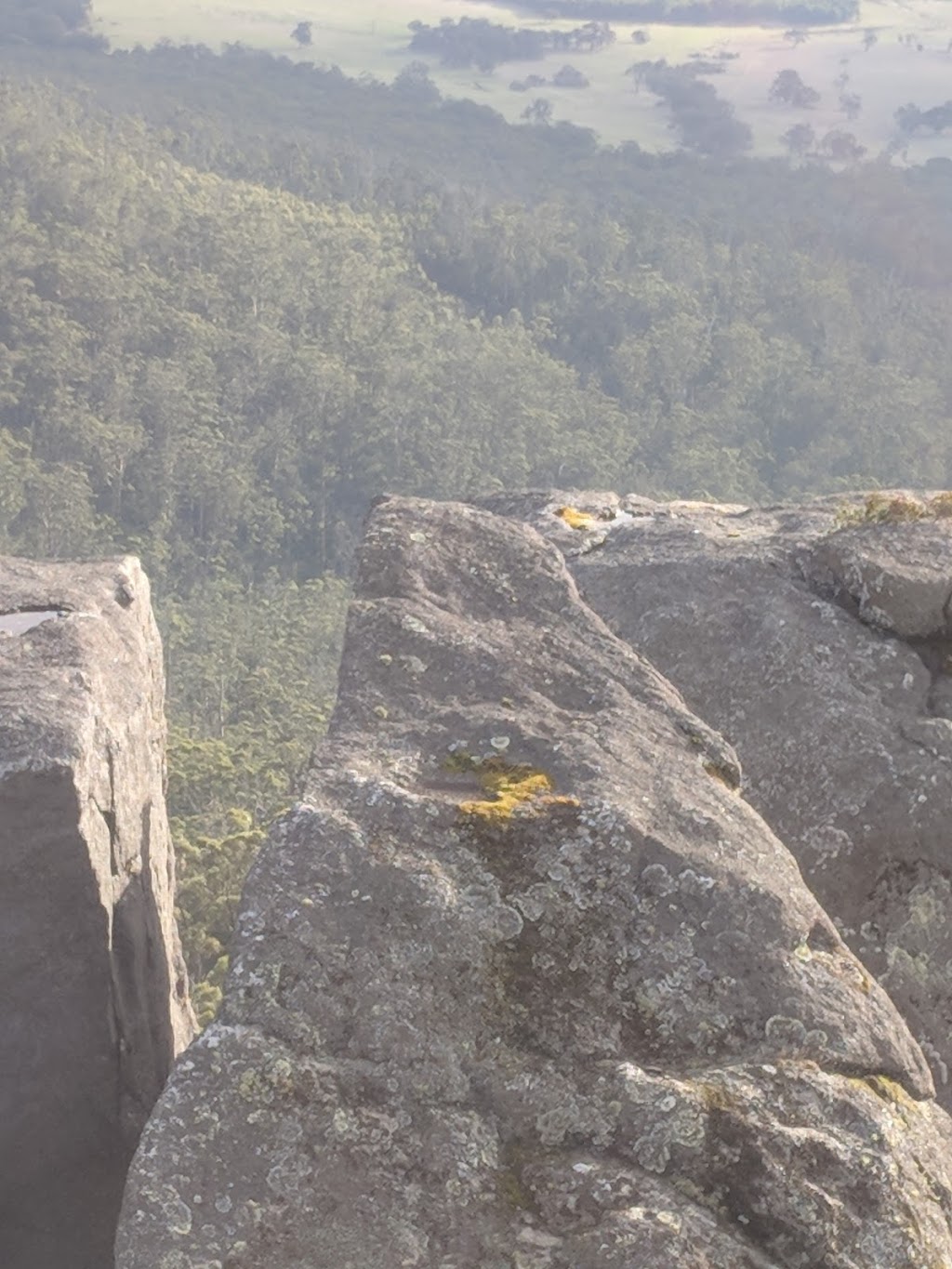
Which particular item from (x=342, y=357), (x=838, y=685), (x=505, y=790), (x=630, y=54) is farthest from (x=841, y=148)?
(x=505, y=790)

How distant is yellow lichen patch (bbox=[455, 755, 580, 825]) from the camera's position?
5.26m

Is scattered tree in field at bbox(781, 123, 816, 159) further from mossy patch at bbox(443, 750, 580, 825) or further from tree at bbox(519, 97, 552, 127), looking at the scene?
mossy patch at bbox(443, 750, 580, 825)

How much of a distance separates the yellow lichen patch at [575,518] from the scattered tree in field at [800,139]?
422ft

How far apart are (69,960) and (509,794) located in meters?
1.86

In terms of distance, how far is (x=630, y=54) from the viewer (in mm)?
163375

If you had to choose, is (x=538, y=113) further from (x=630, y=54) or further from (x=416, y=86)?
(x=630, y=54)

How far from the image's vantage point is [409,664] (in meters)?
5.98

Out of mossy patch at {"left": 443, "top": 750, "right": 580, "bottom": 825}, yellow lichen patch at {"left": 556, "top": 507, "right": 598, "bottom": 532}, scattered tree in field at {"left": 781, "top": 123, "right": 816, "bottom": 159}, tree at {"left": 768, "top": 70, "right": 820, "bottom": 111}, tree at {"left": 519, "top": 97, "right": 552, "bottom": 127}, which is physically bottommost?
tree at {"left": 519, "top": 97, "right": 552, "bottom": 127}

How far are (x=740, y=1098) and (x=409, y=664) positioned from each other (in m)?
2.12

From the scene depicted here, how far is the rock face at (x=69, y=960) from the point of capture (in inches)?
228

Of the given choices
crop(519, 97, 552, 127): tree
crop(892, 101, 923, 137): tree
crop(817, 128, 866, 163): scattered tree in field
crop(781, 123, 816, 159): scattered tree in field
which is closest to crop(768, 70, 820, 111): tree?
crop(892, 101, 923, 137): tree

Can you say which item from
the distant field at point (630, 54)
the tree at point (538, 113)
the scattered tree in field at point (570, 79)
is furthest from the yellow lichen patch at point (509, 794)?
the scattered tree in field at point (570, 79)

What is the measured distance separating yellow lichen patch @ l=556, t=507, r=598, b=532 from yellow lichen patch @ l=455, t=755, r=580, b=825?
3579mm

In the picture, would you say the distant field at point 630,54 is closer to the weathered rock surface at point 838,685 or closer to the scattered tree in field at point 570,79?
the scattered tree in field at point 570,79
